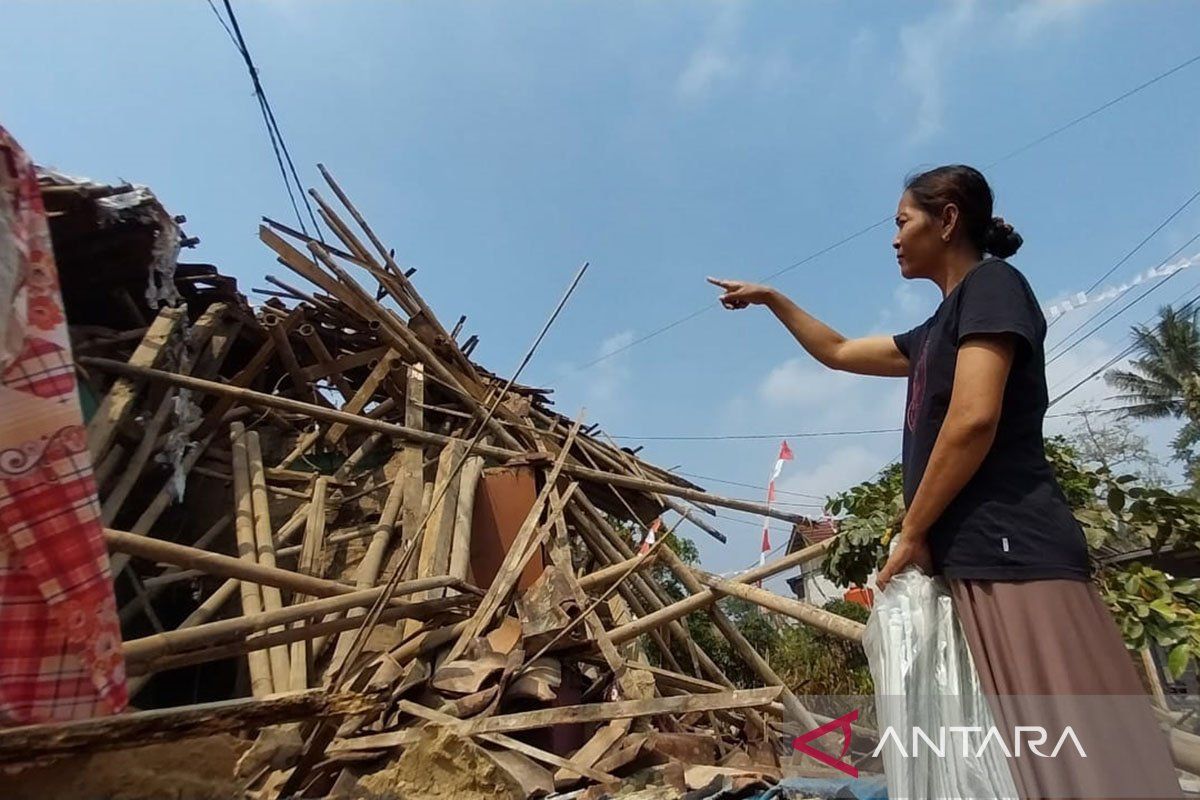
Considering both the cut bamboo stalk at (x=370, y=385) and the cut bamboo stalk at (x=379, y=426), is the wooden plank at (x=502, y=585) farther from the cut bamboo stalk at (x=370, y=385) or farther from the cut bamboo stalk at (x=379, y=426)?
the cut bamboo stalk at (x=370, y=385)

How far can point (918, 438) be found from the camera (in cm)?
166

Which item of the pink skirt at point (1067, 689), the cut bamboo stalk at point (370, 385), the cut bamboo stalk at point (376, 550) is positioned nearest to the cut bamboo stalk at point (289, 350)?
the cut bamboo stalk at point (370, 385)

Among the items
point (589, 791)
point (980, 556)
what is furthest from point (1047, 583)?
point (589, 791)

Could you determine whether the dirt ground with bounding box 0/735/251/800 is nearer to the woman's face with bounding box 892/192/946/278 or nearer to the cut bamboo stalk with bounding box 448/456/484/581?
the woman's face with bounding box 892/192/946/278

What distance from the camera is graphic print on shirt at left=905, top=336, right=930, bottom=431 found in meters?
1.69

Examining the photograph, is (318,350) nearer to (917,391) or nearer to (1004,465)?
(917,391)

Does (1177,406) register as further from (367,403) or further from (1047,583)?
(1047,583)

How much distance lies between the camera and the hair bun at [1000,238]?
181 centimetres

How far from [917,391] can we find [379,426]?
3317 millimetres

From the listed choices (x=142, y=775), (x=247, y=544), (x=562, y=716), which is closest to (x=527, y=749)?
(x=562, y=716)

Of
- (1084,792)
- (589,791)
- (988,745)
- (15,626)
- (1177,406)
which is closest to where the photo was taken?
(1084,792)

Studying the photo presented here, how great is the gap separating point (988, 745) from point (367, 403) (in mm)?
5342

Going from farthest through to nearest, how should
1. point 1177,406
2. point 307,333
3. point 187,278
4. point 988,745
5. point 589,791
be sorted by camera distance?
1. point 1177,406
2. point 307,333
3. point 187,278
4. point 589,791
5. point 988,745

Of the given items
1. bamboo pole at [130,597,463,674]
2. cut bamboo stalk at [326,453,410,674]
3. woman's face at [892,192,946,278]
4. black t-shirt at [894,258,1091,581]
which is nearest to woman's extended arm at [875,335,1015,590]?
black t-shirt at [894,258,1091,581]
